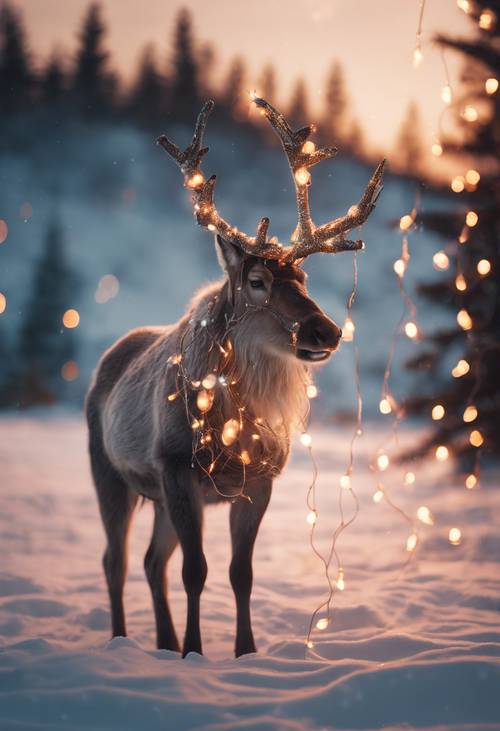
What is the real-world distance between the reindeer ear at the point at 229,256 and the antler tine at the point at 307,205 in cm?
20

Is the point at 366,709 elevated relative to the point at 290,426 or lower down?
lower down

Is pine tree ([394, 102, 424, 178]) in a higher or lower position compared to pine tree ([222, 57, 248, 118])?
lower

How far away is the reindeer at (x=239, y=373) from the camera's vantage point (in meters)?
3.08

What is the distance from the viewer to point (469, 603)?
4199 millimetres

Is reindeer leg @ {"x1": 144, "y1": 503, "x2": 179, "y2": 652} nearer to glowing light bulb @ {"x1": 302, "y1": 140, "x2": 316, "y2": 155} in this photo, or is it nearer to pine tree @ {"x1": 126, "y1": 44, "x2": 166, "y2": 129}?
glowing light bulb @ {"x1": 302, "y1": 140, "x2": 316, "y2": 155}

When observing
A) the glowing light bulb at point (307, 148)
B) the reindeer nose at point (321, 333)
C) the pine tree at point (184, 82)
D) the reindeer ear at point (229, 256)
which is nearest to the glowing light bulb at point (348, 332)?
the reindeer nose at point (321, 333)

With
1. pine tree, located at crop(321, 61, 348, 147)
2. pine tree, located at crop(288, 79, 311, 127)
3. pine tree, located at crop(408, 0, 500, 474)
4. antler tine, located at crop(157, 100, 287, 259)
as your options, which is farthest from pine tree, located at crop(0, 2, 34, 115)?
antler tine, located at crop(157, 100, 287, 259)

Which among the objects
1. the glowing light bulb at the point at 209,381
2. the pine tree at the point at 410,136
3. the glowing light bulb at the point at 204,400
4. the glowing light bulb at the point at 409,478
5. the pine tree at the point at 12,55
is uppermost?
the pine tree at the point at 12,55

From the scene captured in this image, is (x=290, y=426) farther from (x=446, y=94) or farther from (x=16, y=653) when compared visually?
(x=446, y=94)

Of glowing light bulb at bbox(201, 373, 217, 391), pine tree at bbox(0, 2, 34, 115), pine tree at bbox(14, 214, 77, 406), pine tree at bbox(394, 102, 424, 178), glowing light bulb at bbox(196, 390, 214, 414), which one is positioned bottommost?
glowing light bulb at bbox(196, 390, 214, 414)

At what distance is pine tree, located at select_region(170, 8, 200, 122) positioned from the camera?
26.7 metres

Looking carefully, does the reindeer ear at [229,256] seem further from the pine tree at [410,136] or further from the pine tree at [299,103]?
the pine tree at [299,103]

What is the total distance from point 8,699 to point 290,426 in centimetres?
155

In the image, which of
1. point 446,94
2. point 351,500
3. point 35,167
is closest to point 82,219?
point 35,167
